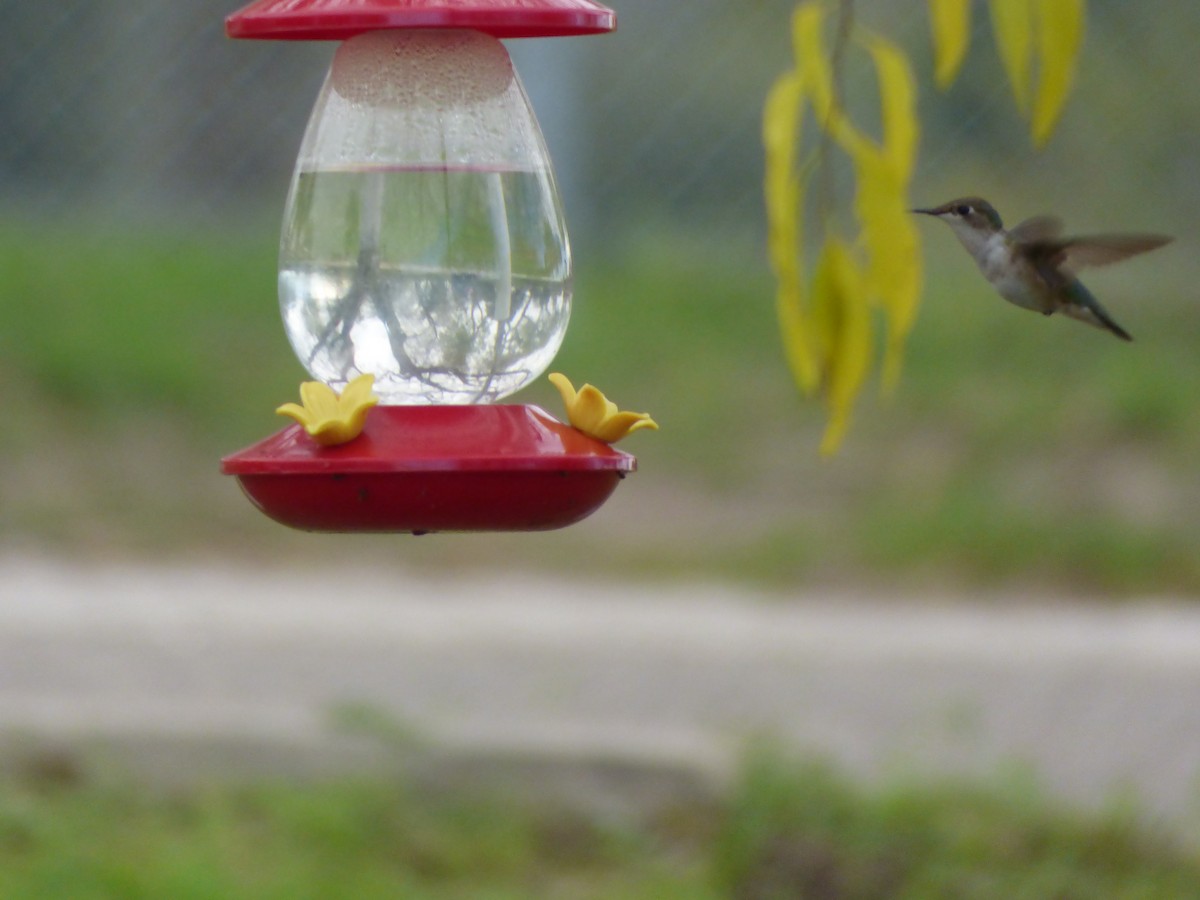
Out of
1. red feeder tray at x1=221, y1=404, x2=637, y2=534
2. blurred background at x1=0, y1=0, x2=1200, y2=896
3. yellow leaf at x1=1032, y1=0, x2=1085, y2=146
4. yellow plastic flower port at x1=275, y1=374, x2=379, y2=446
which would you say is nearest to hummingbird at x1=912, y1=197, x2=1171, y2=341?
red feeder tray at x1=221, y1=404, x2=637, y2=534

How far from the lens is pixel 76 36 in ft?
27.0

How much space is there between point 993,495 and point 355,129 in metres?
5.66

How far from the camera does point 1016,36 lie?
128cm

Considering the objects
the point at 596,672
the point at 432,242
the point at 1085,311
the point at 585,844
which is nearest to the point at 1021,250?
the point at 1085,311

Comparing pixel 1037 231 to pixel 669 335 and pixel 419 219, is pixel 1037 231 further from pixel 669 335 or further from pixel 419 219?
pixel 669 335

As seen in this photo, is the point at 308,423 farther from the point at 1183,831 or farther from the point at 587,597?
the point at 587,597

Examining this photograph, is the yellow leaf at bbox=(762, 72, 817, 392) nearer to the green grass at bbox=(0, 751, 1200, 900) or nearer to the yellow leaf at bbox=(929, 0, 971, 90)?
the yellow leaf at bbox=(929, 0, 971, 90)

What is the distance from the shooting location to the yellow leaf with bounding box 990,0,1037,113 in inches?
49.8

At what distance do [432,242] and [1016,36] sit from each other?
1297mm

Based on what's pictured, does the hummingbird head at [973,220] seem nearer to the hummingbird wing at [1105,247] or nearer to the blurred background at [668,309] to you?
the hummingbird wing at [1105,247]

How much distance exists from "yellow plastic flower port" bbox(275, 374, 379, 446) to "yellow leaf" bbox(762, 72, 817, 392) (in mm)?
897

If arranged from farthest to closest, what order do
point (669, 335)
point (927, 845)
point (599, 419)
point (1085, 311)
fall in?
1. point (669, 335)
2. point (927, 845)
3. point (1085, 311)
4. point (599, 419)

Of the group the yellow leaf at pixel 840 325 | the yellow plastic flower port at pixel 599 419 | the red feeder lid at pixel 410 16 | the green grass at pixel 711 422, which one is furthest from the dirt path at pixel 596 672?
the yellow leaf at pixel 840 325

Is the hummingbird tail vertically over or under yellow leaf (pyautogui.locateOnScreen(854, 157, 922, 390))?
under
